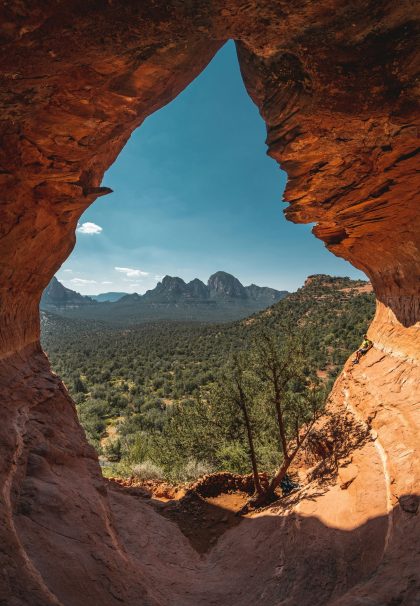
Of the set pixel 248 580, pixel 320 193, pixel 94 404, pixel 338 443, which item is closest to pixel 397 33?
pixel 320 193

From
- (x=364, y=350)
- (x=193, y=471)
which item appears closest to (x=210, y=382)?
(x=193, y=471)

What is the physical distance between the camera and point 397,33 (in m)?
5.43

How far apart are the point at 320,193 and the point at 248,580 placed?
1190cm

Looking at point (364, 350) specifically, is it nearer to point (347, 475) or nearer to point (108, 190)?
point (347, 475)

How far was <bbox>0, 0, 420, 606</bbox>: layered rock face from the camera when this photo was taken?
5.01 m

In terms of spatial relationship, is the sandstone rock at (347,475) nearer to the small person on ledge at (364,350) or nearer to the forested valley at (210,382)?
the forested valley at (210,382)

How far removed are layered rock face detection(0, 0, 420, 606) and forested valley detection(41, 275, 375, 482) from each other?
437 cm

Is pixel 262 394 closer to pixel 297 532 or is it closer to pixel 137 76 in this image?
pixel 297 532

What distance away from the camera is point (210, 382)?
41.9 meters

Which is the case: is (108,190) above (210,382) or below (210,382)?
above

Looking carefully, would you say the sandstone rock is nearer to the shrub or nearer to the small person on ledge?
the small person on ledge

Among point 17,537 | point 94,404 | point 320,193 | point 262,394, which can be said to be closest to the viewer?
point 17,537

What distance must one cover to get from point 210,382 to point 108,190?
119 ft

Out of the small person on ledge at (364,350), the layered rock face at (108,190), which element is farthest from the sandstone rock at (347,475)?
the small person on ledge at (364,350)
